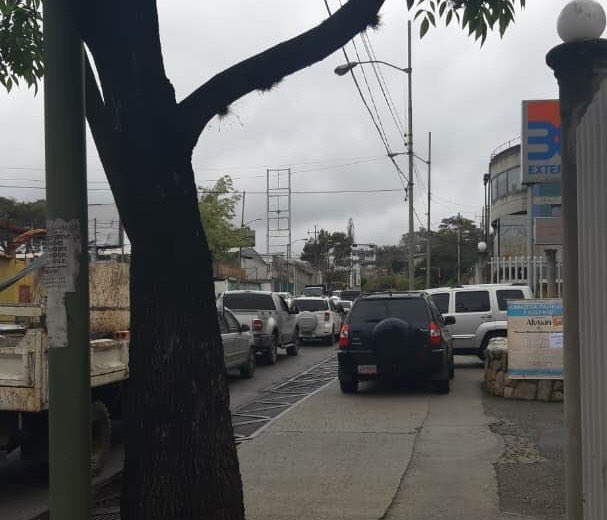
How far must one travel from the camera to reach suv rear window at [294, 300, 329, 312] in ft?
88.3

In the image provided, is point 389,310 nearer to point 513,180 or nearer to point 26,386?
point 26,386

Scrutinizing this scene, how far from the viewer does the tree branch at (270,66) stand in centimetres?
459

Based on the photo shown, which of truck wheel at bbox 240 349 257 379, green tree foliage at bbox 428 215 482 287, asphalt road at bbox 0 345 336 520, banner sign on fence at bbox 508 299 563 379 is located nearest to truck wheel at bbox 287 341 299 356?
truck wheel at bbox 240 349 257 379

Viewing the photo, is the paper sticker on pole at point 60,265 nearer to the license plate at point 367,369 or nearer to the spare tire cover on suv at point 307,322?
the license plate at point 367,369

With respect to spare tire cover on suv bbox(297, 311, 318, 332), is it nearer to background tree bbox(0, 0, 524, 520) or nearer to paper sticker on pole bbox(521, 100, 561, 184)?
paper sticker on pole bbox(521, 100, 561, 184)

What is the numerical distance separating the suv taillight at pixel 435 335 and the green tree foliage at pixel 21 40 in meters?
7.81

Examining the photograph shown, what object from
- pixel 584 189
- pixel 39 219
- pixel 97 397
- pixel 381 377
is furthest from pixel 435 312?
pixel 39 219

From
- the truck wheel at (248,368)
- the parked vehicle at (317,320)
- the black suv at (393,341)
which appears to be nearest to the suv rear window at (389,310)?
the black suv at (393,341)

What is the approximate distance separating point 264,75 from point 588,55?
1993 millimetres

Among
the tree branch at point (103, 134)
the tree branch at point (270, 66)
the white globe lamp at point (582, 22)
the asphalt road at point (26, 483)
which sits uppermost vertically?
the white globe lamp at point (582, 22)

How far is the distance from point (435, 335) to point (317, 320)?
13257 mm

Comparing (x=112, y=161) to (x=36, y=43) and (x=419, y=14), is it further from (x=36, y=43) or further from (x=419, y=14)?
(x=36, y=43)

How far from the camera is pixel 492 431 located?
9.69 m

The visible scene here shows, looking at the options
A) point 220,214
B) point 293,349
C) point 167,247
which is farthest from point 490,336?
point 220,214
